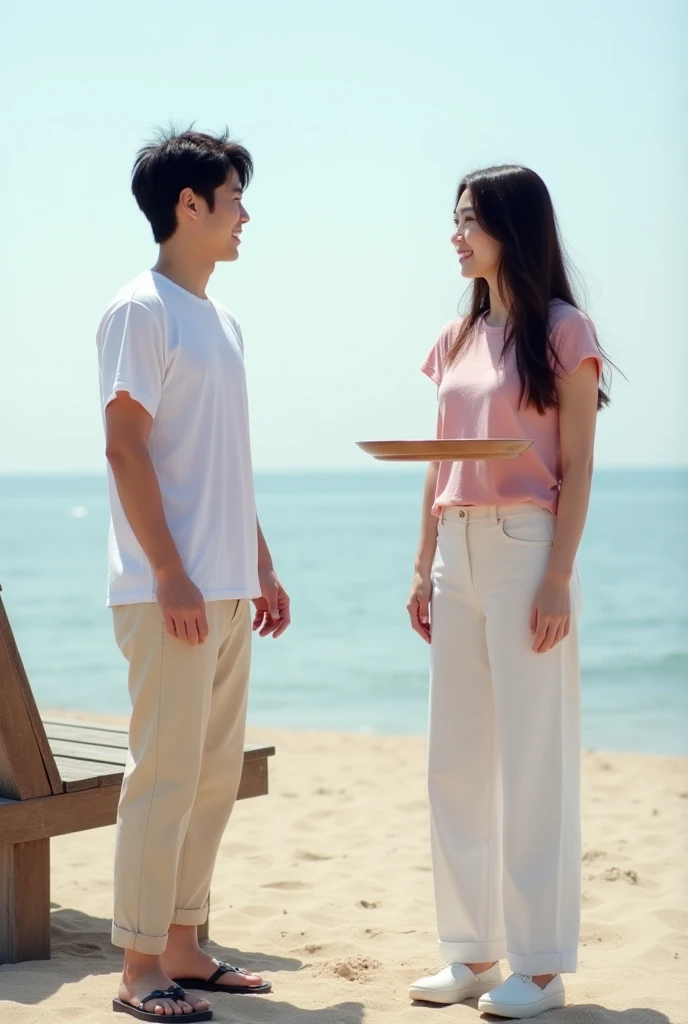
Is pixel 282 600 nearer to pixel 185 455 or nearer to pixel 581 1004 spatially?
pixel 185 455

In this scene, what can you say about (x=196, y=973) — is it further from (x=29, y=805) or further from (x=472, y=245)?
(x=472, y=245)

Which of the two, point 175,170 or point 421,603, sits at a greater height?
point 175,170

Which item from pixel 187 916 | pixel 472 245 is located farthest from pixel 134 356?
pixel 187 916

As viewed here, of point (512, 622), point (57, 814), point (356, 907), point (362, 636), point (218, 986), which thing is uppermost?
point (512, 622)

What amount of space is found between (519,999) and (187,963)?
0.84 m

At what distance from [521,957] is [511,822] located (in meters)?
0.31

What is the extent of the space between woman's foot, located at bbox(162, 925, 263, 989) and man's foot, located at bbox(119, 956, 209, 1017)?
0.62 ft

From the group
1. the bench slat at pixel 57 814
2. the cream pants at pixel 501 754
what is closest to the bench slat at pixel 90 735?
the bench slat at pixel 57 814

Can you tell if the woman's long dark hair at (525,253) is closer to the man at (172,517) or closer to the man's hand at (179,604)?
the man at (172,517)

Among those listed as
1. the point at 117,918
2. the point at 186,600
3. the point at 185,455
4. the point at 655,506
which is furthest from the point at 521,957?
the point at 655,506

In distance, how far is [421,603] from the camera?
3.21m

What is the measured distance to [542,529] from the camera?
2914mm

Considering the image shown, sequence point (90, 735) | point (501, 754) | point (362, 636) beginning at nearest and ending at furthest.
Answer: point (501, 754) → point (90, 735) → point (362, 636)

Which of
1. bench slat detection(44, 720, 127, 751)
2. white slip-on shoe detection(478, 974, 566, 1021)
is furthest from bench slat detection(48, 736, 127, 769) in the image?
white slip-on shoe detection(478, 974, 566, 1021)
